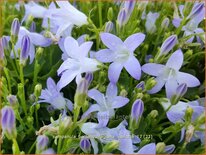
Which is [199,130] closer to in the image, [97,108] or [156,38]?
[97,108]

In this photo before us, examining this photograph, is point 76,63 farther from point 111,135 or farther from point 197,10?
point 197,10

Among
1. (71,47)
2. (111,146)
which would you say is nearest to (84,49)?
(71,47)

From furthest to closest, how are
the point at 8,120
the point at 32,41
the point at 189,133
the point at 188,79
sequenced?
the point at 32,41, the point at 188,79, the point at 189,133, the point at 8,120

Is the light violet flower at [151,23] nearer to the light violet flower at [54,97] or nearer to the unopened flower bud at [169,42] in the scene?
the unopened flower bud at [169,42]

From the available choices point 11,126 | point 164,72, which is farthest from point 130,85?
point 11,126

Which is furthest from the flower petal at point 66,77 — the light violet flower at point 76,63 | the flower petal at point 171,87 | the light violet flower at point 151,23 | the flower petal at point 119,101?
the light violet flower at point 151,23

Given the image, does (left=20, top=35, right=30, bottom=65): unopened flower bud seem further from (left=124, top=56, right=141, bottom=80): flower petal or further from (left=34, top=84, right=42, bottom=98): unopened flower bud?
(left=124, top=56, right=141, bottom=80): flower petal
